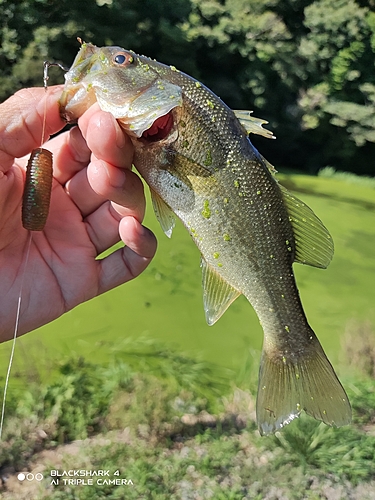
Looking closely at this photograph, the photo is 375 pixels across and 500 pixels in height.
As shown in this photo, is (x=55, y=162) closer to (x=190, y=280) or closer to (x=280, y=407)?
(x=280, y=407)

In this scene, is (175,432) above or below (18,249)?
below

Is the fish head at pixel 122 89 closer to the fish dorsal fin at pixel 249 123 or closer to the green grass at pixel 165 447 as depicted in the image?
the fish dorsal fin at pixel 249 123

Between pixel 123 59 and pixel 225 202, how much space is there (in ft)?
2.02

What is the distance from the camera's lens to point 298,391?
5.97ft

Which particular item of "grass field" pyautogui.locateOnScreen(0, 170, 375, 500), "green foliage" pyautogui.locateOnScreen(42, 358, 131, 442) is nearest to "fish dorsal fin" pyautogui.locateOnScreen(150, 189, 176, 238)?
"grass field" pyautogui.locateOnScreen(0, 170, 375, 500)

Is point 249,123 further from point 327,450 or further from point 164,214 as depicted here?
point 327,450

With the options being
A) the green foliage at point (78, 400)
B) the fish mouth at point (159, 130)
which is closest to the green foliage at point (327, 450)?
the green foliage at point (78, 400)

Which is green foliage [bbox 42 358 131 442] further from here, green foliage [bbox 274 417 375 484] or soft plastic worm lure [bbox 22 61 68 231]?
soft plastic worm lure [bbox 22 61 68 231]

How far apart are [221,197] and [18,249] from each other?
3.34ft

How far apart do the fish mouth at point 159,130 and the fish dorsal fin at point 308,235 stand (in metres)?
0.47

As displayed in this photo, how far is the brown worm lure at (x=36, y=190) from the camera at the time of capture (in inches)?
67.5

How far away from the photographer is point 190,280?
655 centimetres

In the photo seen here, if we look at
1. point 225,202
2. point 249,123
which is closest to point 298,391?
point 225,202

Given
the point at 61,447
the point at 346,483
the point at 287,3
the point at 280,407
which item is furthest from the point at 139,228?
the point at 287,3
